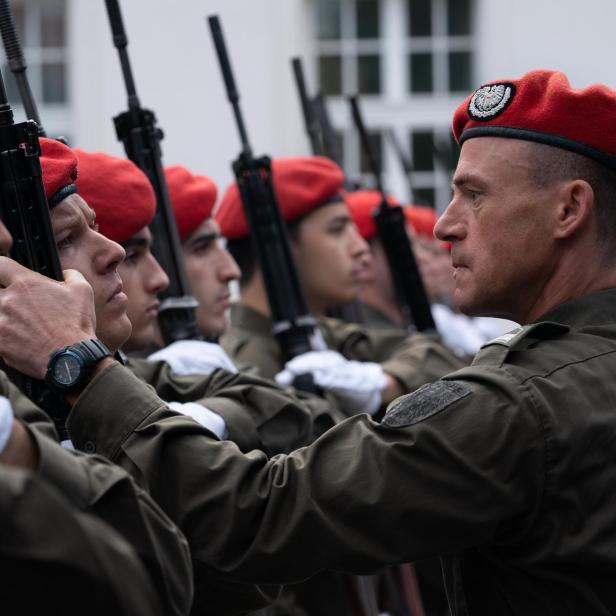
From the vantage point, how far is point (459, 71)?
41.8 ft

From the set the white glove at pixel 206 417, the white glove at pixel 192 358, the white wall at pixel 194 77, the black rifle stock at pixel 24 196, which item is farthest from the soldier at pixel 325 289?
the white wall at pixel 194 77

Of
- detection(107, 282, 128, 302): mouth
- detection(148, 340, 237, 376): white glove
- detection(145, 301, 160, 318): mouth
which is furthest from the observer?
detection(148, 340, 237, 376): white glove

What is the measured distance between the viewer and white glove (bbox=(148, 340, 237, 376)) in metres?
4.11

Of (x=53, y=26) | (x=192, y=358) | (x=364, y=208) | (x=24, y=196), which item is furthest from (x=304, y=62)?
(x=24, y=196)

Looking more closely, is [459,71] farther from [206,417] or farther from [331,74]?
[206,417]

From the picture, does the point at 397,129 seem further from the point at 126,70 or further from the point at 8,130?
the point at 8,130

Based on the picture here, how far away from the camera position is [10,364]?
2621 mm

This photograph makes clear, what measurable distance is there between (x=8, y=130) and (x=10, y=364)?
0.48 metres

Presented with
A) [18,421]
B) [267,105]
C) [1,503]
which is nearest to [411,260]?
[267,105]

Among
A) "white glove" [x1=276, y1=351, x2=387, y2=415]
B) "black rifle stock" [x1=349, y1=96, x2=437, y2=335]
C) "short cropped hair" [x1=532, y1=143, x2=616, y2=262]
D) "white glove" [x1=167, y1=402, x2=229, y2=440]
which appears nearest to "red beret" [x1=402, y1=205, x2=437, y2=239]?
"black rifle stock" [x1=349, y1=96, x2=437, y2=335]

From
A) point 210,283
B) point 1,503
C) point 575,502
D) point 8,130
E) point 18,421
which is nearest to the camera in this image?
point 1,503

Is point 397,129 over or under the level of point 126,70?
under

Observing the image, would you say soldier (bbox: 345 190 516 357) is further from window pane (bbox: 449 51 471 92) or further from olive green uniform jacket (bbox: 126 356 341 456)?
olive green uniform jacket (bbox: 126 356 341 456)

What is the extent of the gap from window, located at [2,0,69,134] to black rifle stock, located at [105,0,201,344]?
26.1 ft
